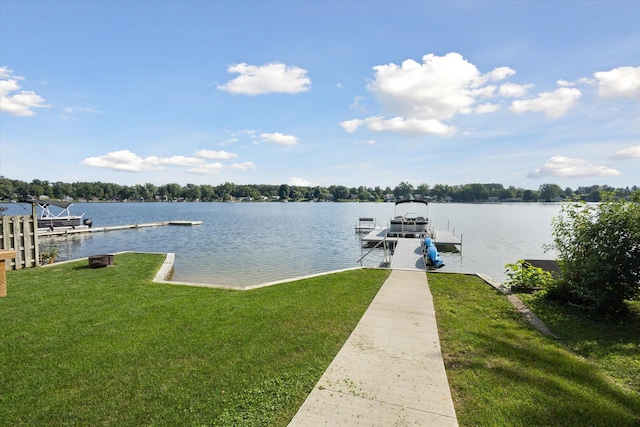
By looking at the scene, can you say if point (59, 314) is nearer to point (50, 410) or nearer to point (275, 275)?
point (50, 410)

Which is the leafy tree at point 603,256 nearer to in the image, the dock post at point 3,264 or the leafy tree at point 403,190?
A: the dock post at point 3,264

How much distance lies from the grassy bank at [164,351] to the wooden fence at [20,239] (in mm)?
2786

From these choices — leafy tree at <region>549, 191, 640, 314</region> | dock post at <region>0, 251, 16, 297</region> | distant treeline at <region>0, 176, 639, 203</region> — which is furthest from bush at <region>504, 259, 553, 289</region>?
distant treeline at <region>0, 176, 639, 203</region>

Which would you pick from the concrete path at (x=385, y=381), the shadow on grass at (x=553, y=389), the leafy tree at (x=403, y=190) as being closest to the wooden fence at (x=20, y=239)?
the concrete path at (x=385, y=381)

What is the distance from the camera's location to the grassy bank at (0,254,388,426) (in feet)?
11.6

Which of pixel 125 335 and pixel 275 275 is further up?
pixel 125 335

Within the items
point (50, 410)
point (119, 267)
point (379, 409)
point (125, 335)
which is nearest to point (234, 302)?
point (125, 335)

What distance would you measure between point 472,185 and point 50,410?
18784cm

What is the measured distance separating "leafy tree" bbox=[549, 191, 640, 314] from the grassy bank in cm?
467

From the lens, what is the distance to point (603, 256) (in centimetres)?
663

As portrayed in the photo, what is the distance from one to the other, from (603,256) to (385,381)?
5.69 meters

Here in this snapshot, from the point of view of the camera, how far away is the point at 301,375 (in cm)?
423

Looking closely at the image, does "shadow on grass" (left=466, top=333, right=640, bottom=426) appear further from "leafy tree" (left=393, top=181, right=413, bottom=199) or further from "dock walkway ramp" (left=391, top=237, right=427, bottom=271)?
"leafy tree" (left=393, top=181, right=413, bottom=199)

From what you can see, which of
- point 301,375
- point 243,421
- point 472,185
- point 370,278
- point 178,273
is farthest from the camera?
point 472,185
